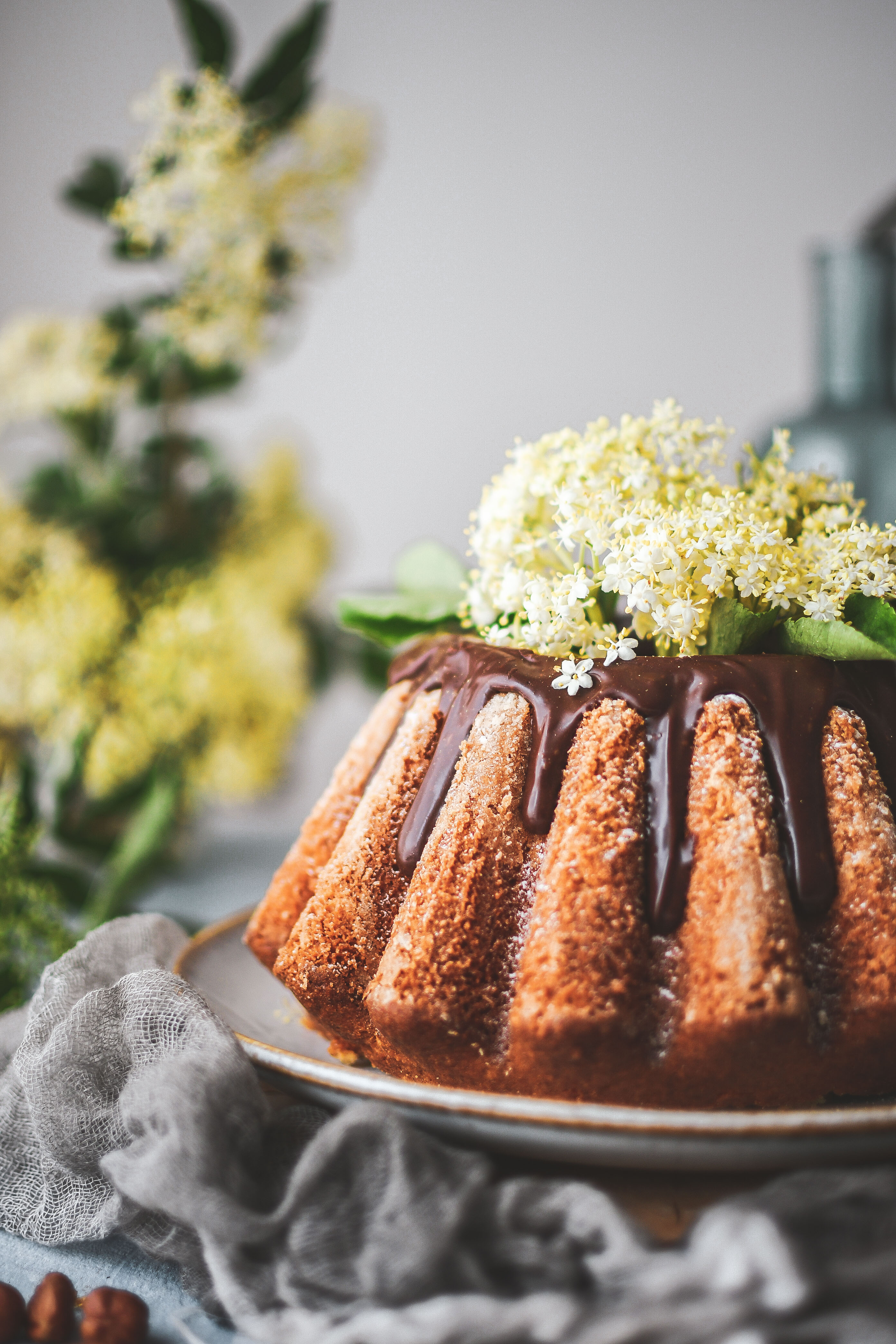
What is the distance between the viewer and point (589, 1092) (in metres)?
0.83

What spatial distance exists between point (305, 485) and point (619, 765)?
151 cm

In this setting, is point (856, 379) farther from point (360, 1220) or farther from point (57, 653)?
point (360, 1220)

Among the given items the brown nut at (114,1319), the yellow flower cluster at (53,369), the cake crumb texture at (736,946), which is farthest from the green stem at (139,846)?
the cake crumb texture at (736,946)

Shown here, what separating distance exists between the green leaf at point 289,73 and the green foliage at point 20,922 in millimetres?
1207

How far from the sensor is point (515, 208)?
269cm

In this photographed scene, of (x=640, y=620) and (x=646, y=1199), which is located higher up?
(x=640, y=620)

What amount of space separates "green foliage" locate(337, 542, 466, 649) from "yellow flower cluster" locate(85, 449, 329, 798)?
1.67 ft

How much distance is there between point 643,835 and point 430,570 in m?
0.51

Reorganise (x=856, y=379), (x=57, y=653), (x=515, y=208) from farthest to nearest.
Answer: (x=515, y=208)
(x=856, y=379)
(x=57, y=653)

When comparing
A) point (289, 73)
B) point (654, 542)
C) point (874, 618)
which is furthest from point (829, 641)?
point (289, 73)

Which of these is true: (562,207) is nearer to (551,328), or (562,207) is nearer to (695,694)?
(551,328)

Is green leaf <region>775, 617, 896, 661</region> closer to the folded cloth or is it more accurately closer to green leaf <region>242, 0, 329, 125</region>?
the folded cloth

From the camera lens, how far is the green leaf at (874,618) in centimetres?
91

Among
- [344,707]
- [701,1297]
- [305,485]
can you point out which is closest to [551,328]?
[305,485]
